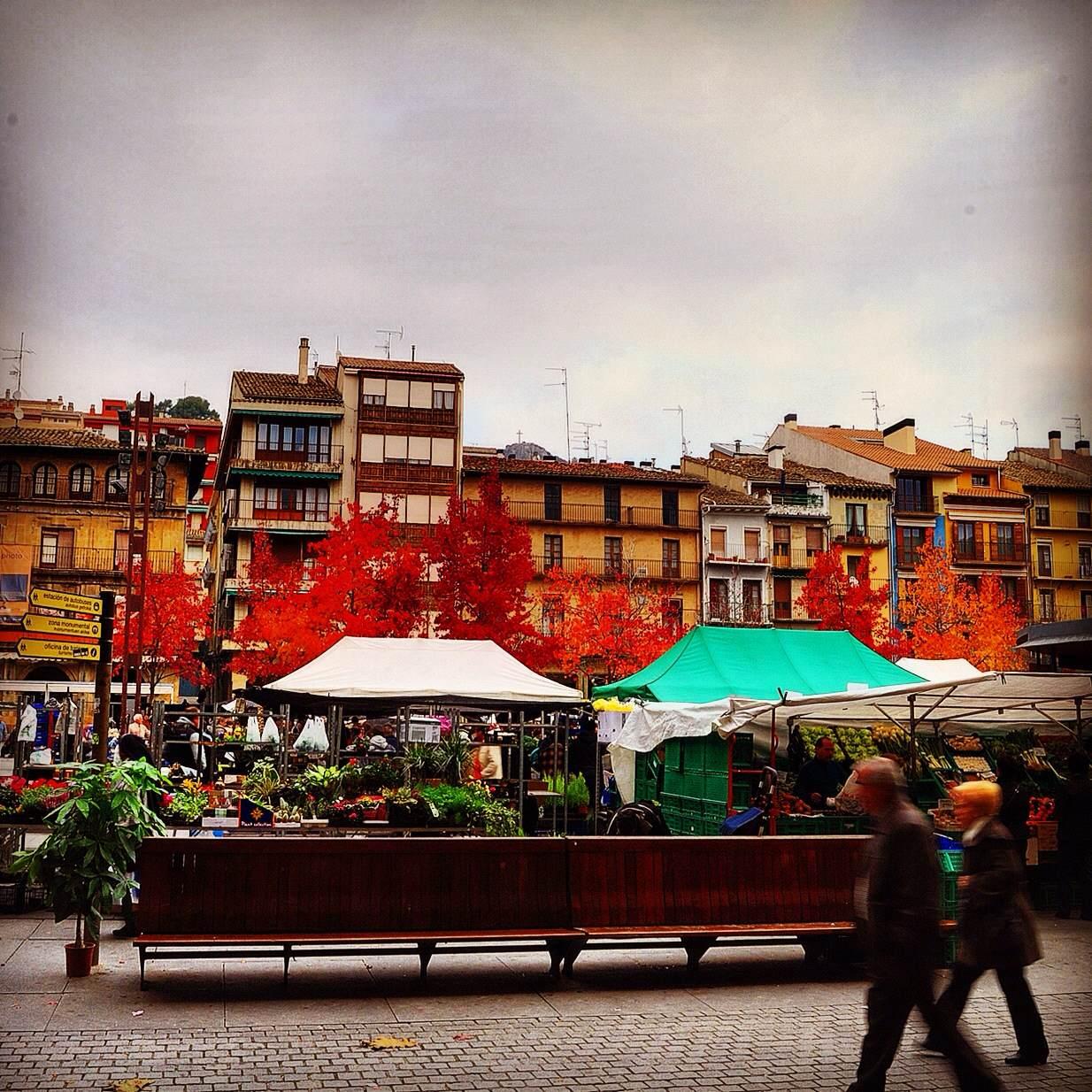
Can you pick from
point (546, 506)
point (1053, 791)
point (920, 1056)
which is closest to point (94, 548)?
point (546, 506)

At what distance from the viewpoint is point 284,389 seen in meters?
54.2

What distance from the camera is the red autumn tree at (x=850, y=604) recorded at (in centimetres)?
5362

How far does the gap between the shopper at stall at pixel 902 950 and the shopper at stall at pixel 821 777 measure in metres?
9.00

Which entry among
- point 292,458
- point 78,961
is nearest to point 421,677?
point 78,961

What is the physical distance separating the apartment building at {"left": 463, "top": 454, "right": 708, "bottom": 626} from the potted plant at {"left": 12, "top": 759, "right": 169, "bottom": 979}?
152ft

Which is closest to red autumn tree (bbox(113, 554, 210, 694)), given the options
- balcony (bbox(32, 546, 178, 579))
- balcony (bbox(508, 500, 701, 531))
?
balcony (bbox(32, 546, 178, 579))

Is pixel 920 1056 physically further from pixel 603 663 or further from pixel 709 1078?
pixel 603 663

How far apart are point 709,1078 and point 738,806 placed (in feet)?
33.3

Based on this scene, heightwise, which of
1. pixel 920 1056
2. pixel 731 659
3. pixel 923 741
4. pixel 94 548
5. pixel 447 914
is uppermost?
pixel 94 548

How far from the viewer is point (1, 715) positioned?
40156mm

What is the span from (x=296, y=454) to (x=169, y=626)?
8793 millimetres

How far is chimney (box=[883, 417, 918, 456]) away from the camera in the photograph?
6481 cm

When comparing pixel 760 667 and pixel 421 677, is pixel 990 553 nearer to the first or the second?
pixel 760 667

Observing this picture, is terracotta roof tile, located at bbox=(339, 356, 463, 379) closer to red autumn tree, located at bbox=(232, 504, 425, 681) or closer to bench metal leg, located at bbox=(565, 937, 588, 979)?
red autumn tree, located at bbox=(232, 504, 425, 681)
